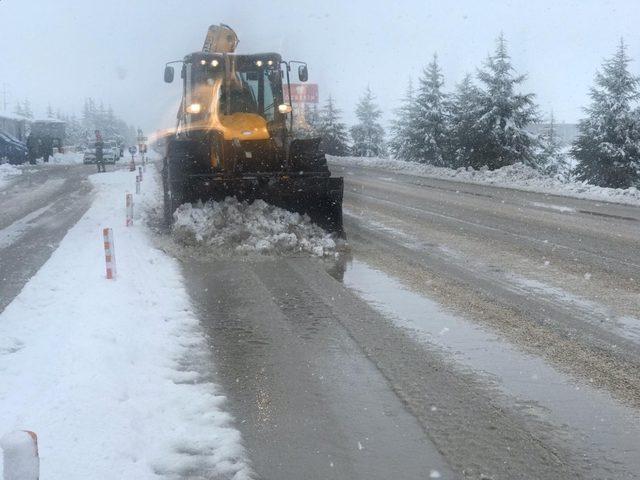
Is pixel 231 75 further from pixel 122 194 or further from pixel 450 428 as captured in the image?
pixel 450 428

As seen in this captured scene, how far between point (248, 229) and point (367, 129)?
163 feet

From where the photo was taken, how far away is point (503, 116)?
110 feet

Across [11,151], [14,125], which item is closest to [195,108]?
[11,151]

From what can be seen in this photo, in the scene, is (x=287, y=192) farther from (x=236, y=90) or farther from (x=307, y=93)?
(x=307, y=93)

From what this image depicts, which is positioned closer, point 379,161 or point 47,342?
point 47,342

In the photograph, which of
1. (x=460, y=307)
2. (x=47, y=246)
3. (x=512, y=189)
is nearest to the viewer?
(x=460, y=307)

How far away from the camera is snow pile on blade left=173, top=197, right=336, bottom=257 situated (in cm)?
984

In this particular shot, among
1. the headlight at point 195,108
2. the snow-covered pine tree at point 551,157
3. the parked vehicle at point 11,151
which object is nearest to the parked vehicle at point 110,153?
the parked vehicle at point 11,151

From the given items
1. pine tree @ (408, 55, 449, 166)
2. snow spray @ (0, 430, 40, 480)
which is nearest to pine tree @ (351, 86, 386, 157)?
pine tree @ (408, 55, 449, 166)

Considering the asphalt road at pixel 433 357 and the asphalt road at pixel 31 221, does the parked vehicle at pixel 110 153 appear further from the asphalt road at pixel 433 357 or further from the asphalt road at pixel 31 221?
the asphalt road at pixel 433 357

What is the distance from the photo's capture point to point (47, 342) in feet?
17.8

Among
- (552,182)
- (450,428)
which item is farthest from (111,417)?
(552,182)

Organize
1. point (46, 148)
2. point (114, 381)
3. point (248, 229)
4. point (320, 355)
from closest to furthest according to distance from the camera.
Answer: point (114, 381) < point (320, 355) < point (248, 229) < point (46, 148)

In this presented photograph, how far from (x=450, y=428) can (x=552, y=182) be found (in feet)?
64.5
